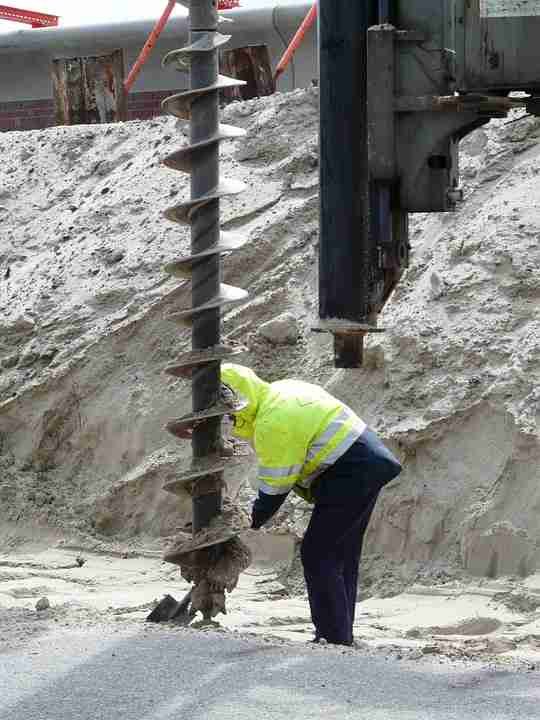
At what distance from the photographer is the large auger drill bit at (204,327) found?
22.4 feet

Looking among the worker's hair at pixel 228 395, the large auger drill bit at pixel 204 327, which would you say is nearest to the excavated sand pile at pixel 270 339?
the large auger drill bit at pixel 204 327

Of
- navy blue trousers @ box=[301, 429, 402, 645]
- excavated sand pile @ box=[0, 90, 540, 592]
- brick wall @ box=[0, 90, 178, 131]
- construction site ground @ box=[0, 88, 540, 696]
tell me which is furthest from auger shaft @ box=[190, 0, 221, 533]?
brick wall @ box=[0, 90, 178, 131]

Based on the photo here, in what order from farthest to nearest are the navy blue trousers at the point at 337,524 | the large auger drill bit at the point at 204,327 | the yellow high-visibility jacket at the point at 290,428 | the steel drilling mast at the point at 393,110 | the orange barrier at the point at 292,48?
the orange barrier at the point at 292,48 → the large auger drill bit at the point at 204,327 → the navy blue trousers at the point at 337,524 → the yellow high-visibility jacket at the point at 290,428 → the steel drilling mast at the point at 393,110

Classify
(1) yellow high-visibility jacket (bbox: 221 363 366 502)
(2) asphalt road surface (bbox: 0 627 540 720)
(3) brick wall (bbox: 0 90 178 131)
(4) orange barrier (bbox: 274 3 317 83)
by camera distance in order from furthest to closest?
(3) brick wall (bbox: 0 90 178 131)
(4) orange barrier (bbox: 274 3 317 83)
(1) yellow high-visibility jacket (bbox: 221 363 366 502)
(2) asphalt road surface (bbox: 0 627 540 720)

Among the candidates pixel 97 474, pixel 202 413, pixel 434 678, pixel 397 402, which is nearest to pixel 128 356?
pixel 97 474

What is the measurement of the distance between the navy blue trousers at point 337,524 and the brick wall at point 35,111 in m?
10.4

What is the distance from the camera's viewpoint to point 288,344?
9.77 m

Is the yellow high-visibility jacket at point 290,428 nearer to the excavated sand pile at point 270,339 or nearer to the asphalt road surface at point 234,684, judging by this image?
the asphalt road surface at point 234,684

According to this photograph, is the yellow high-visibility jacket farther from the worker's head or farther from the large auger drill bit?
the large auger drill bit

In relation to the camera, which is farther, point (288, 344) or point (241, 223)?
point (241, 223)

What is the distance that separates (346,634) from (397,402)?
2477mm

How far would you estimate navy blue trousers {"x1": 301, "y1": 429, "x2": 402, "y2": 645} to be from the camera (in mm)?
6676

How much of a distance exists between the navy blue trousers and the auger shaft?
0.56 meters

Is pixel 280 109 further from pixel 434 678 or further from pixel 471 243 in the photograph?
pixel 434 678
